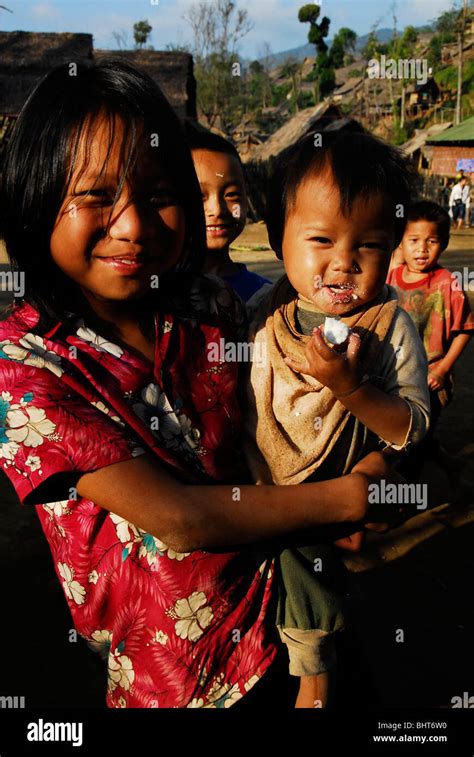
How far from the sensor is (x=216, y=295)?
1.50 meters

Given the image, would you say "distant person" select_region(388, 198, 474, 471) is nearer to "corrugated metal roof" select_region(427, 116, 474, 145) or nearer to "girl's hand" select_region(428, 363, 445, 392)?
"girl's hand" select_region(428, 363, 445, 392)

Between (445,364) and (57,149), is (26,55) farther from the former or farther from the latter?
(57,149)

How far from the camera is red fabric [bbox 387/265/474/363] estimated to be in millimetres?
3734

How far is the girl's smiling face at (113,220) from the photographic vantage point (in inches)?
45.1

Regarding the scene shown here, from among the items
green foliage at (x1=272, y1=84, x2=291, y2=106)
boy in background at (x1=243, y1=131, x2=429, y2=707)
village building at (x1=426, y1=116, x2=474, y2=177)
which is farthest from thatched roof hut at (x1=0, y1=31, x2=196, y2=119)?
green foliage at (x1=272, y1=84, x2=291, y2=106)

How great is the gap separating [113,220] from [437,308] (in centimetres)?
294

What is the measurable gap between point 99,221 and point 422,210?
9.50 ft

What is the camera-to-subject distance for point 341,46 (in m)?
69.3

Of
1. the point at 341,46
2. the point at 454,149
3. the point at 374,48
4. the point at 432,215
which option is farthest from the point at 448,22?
the point at 432,215

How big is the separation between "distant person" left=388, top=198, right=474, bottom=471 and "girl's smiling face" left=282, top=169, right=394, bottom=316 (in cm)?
225

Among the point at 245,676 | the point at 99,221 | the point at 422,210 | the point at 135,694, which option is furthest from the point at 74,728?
the point at 422,210

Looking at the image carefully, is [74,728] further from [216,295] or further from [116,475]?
[216,295]

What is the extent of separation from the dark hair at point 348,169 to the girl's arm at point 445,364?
230 cm

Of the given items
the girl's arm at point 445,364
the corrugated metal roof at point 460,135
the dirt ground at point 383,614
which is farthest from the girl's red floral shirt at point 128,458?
the corrugated metal roof at point 460,135
